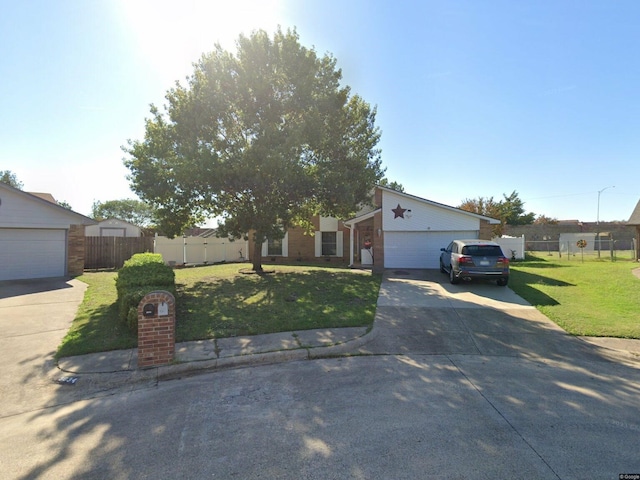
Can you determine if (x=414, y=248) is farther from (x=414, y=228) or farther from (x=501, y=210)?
(x=501, y=210)

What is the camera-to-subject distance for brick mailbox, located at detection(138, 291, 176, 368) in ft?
18.3

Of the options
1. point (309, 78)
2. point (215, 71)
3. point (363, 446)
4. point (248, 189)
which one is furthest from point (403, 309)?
point (215, 71)

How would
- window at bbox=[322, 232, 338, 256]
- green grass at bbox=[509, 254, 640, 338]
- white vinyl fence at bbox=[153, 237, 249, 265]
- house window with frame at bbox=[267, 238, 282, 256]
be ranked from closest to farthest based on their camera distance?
green grass at bbox=[509, 254, 640, 338] < white vinyl fence at bbox=[153, 237, 249, 265] < window at bbox=[322, 232, 338, 256] < house window with frame at bbox=[267, 238, 282, 256]

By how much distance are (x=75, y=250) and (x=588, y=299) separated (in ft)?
66.5

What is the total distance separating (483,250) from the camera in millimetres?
12406

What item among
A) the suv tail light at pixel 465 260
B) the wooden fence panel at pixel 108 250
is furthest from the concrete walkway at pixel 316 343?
the wooden fence panel at pixel 108 250

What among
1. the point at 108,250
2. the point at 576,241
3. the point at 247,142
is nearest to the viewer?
the point at 247,142

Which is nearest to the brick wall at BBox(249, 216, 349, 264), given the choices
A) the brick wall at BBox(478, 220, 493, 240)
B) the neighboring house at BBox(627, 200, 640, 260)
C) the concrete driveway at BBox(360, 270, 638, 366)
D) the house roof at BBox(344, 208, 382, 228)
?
the house roof at BBox(344, 208, 382, 228)

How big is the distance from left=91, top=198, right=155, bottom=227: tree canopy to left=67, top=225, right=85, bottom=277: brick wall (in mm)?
52695

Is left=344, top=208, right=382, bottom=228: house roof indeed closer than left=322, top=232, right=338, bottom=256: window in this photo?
Yes

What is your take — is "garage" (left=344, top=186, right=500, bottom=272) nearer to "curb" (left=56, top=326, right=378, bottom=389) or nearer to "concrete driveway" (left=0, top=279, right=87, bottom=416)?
"curb" (left=56, top=326, right=378, bottom=389)

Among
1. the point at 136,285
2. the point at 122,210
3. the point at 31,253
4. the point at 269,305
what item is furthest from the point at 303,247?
the point at 122,210

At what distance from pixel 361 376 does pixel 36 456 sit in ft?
12.5

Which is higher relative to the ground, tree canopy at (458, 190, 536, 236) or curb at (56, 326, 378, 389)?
tree canopy at (458, 190, 536, 236)
